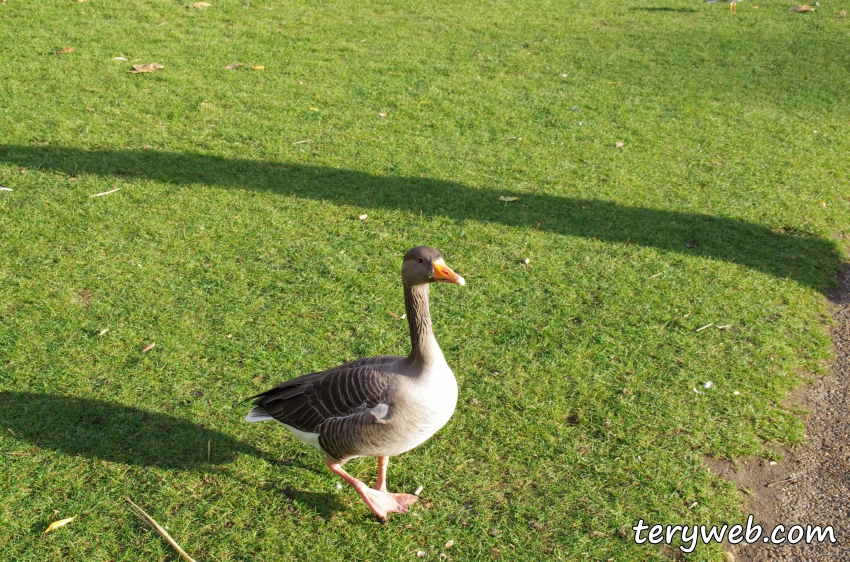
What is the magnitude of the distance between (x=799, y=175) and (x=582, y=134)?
7.41ft

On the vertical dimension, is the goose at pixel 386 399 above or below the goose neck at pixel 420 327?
below

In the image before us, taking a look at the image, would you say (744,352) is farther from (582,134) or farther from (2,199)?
(2,199)

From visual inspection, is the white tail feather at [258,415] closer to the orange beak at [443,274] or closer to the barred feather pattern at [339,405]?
the barred feather pattern at [339,405]

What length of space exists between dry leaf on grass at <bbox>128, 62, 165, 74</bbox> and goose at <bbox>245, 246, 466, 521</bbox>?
6.01 meters

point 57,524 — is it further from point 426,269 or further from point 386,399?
point 426,269

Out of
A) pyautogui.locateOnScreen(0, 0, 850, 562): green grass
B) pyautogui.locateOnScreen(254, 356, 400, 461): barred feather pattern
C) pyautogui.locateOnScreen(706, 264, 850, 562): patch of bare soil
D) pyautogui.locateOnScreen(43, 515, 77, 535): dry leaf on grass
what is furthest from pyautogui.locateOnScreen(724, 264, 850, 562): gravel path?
pyautogui.locateOnScreen(43, 515, 77, 535): dry leaf on grass

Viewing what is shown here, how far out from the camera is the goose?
3088mm

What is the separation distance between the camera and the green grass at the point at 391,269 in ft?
11.4

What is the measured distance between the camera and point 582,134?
745 centimetres

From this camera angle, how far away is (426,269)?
3.05 meters

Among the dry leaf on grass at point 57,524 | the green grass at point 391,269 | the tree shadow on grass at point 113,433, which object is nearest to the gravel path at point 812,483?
the green grass at point 391,269

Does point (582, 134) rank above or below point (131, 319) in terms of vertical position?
above

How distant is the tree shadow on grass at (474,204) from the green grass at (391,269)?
35mm

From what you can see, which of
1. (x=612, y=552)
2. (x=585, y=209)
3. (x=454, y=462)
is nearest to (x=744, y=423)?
(x=612, y=552)
